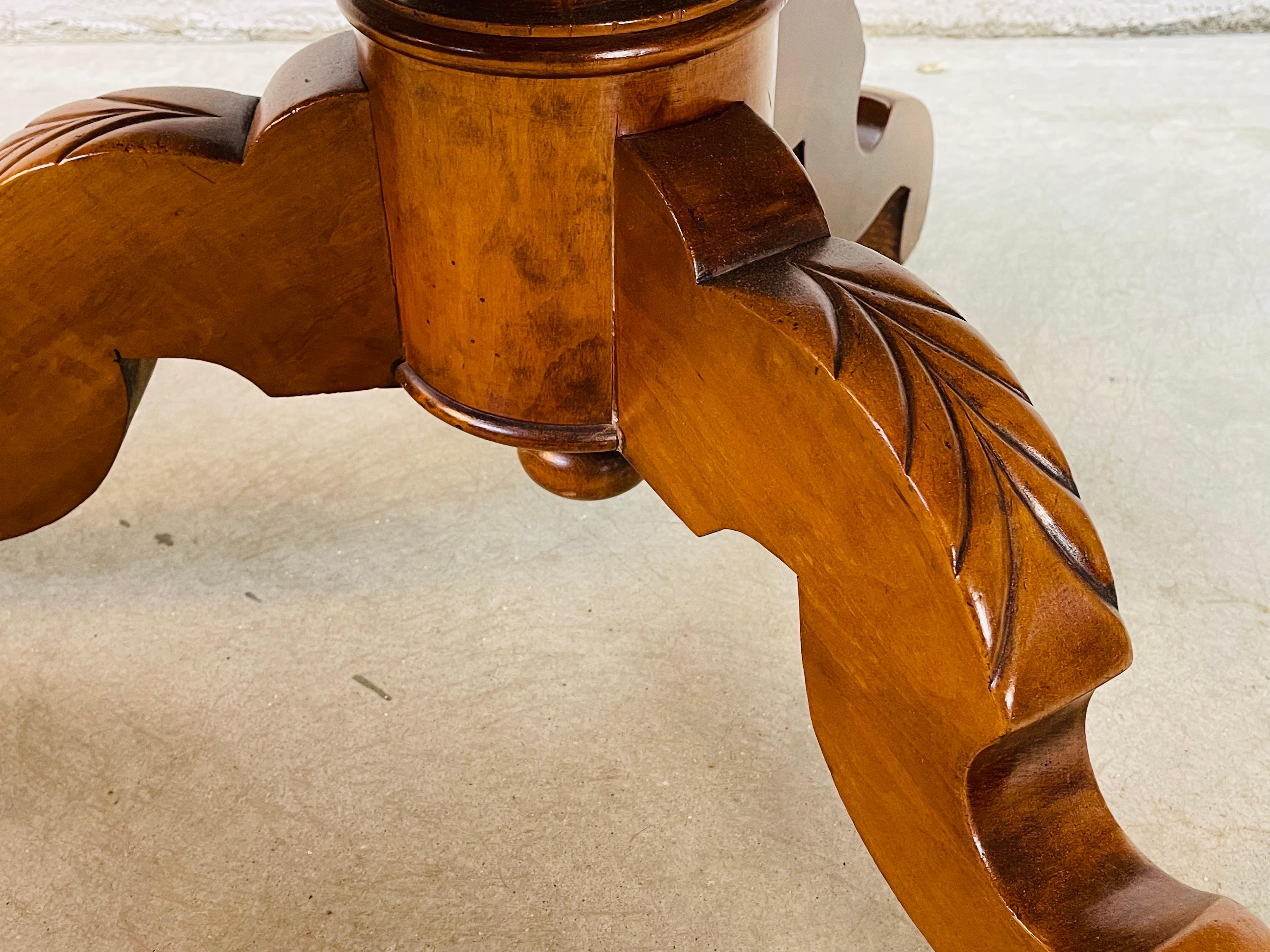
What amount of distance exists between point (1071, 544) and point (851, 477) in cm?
9

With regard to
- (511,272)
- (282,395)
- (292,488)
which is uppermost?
(511,272)

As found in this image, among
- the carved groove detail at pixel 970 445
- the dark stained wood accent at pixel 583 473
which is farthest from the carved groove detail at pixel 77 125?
the carved groove detail at pixel 970 445

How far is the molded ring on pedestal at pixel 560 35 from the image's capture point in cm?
57

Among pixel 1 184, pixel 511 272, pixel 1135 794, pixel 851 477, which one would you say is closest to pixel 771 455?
pixel 851 477

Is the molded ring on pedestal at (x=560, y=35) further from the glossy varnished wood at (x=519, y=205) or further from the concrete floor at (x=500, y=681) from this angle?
the concrete floor at (x=500, y=681)

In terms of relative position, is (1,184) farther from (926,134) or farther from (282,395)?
(926,134)

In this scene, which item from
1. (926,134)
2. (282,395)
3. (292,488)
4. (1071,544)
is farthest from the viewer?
(926,134)

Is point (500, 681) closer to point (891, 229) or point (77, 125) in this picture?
point (77, 125)

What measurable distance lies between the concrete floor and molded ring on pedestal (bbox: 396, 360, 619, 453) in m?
0.17

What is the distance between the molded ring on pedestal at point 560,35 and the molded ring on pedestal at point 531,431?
0.60 ft

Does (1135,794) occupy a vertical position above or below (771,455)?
below

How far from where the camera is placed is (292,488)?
3.17ft

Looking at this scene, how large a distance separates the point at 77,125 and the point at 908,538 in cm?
47

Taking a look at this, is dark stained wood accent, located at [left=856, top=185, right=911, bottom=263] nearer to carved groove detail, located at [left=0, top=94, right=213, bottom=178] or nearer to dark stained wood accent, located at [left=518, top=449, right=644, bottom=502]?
dark stained wood accent, located at [left=518, top=449, right=644, bottom=502]
